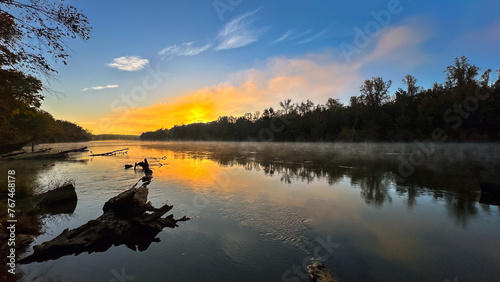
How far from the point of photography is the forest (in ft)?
195

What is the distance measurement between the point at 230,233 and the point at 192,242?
4.58 feet

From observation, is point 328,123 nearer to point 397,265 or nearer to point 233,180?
point 233,180

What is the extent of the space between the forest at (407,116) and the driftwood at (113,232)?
7855 centimetres

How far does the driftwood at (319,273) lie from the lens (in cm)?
511

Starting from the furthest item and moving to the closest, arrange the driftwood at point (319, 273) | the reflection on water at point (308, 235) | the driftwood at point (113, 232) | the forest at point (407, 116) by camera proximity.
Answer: the forest at point (407, 116) < the driftwood at point (113, 232) < the reflection on water at point (308, 235) < the driftwood at point (319, 273)

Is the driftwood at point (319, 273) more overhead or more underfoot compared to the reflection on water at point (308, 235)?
more overhead

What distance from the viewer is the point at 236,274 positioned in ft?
18.5

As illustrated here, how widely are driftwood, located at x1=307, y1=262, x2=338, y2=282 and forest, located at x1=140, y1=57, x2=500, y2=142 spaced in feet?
248

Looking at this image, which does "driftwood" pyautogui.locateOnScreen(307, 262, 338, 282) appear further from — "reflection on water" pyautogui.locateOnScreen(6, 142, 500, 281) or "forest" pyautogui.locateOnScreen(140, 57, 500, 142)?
"forest" pyautogui.locateOnScreen(140, 57, 500, 142)

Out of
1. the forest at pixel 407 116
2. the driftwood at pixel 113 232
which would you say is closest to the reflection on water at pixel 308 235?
the driftwood at pixel 113 232

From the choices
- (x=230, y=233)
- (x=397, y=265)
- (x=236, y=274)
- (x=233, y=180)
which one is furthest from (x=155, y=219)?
(x=233, y=180)

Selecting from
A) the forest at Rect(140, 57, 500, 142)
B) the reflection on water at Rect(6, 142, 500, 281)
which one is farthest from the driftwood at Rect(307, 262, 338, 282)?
the forest at Rect(140, 57, 500, 142)

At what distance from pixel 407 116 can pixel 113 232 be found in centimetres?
9274

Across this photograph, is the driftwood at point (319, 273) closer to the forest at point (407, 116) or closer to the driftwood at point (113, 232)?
the driftwood at point (113, 232)
